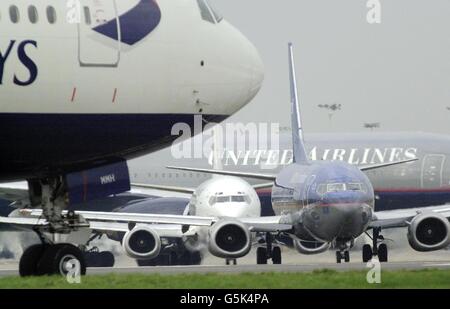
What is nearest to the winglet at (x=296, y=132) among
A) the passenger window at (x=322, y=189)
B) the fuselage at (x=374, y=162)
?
the passenger window at (x=322, y=189)

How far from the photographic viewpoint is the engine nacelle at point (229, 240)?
38.4 m

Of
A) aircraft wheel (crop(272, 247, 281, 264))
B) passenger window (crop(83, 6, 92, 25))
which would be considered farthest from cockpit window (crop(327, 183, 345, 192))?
passenger window (crop(83, 6, 92, 25))

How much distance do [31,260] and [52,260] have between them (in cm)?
42

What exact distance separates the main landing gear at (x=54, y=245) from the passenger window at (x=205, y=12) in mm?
2811

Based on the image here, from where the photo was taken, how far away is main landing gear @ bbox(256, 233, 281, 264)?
44312 mm

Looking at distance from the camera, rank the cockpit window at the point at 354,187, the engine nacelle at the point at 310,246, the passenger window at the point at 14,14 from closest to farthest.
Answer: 1. the passenger window at the point at 14,14
2. the cockpit window at the point at 354,187
3. the engine nacelle at the point at 310,246

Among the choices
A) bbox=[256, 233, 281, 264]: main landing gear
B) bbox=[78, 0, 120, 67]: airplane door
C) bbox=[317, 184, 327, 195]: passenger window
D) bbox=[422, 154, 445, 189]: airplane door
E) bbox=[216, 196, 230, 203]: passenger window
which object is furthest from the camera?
bbox=[422, 154, 445, 189]: airplane door

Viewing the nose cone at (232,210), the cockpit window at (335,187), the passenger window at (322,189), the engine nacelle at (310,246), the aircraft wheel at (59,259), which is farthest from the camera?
the nose cone at (232,210)

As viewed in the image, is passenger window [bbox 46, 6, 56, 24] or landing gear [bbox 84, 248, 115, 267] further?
landing gear [bbox 84, 248, 115, 267]

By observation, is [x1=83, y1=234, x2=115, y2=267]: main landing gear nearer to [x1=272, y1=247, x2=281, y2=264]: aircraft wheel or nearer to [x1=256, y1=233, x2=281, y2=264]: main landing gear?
[x1=256, y1=233, x2=281, y2=264]: main landing gear

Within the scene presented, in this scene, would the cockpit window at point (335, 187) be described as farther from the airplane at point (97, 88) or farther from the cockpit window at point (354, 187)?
the airplane at point (97, 88)

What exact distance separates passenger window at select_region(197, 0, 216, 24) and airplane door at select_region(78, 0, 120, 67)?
159 cm

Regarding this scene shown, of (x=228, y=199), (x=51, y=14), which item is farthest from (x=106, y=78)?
(x=228, y=199)
